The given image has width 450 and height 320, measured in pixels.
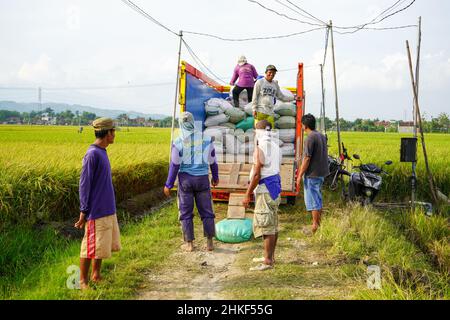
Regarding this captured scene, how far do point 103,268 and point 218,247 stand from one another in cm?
153

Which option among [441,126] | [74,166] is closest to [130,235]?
[74,166]

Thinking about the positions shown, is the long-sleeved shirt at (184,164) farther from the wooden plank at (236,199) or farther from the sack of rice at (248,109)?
the sack of rice at (248,109)

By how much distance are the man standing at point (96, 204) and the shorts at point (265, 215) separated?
1.46 meters

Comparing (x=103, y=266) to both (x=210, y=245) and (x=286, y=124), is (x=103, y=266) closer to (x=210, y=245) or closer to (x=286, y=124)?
(x=210, y=245)

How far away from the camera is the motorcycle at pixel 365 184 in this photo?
714 centimetres

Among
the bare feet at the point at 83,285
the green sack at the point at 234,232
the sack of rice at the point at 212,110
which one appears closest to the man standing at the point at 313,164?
the green sack at the point at 234,232

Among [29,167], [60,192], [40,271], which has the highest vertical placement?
[29,167]

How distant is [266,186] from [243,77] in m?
3.79

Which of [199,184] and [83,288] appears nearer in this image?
[83,288]
